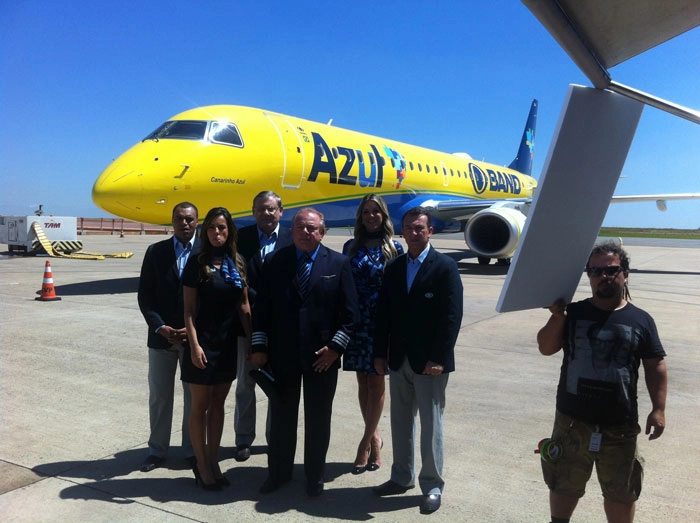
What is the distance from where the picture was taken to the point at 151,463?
3.38m

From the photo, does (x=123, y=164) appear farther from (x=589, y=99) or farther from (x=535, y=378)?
(x=589, y=99)

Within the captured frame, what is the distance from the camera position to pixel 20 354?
5.64 m

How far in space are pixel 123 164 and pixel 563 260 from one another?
25.7 feet

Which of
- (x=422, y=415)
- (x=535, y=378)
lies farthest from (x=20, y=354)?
(x=535, y=378)

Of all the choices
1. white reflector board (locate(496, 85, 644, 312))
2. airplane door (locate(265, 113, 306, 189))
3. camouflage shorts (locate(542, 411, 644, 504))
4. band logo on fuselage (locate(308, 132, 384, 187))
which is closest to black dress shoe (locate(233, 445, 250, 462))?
camouflage shorts (locate(542, 411, 644, 504))

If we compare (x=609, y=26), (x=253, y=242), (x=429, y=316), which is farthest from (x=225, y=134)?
(x=609, y=26)

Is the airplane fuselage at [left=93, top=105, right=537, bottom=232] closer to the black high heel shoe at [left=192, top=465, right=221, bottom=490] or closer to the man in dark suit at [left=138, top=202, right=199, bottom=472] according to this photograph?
the man in dark suit at [left=138, top=202, right=199, bottom=472]

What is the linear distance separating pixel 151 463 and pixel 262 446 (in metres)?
0.73

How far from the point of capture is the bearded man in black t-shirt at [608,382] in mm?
2211

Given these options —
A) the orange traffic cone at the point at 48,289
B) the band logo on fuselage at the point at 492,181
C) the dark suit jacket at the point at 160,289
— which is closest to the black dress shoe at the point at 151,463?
the dark suit jacket at the point at 160,289

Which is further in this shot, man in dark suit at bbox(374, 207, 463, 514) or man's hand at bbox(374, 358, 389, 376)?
man's hand at bbox(374, 358, 389, 376)

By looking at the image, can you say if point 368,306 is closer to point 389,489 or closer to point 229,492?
point 389,489

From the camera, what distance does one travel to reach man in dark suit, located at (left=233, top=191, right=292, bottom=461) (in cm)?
368

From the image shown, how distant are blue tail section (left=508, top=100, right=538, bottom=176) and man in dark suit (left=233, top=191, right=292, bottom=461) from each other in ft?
80.6
